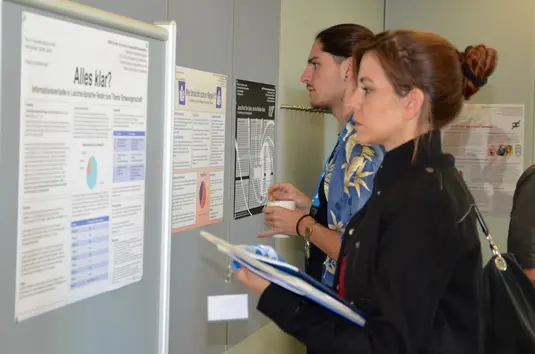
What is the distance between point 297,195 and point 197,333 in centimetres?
57

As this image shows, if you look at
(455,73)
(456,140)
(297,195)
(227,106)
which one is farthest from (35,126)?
(456,140)

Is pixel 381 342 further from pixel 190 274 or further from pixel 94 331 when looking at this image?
pixel 190 274

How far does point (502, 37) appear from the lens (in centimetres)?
323

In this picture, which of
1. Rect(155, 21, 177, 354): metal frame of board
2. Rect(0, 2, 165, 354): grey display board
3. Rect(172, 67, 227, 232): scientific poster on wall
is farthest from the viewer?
Rect(172, 67, 227, 232): scientific poster on wall

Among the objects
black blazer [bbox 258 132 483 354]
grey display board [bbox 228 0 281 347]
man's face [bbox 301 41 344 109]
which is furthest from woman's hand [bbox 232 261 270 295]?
man's face [bbox 301 41 344 109]

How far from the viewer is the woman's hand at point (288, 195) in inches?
81.0

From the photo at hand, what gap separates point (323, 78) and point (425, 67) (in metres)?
0.82

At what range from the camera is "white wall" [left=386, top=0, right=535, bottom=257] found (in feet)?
10.4

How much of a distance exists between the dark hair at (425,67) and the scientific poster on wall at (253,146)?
2.68 ft

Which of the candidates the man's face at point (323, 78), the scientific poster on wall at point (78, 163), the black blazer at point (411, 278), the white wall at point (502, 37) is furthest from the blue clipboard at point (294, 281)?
the white wall at point (502, 37)

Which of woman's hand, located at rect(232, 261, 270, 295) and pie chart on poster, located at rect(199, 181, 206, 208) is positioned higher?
pie chart on poster, located at rect(199, 181, 206, 208)

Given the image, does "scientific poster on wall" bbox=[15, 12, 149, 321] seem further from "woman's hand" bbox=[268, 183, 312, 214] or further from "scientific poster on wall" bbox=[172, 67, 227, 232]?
"woman's hand" bbox=[268, 183, 312, 214]

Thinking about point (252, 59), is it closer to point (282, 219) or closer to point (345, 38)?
point (345, 38)

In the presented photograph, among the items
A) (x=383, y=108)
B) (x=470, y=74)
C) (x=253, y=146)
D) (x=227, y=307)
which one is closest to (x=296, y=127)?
(x=253, y=146)
